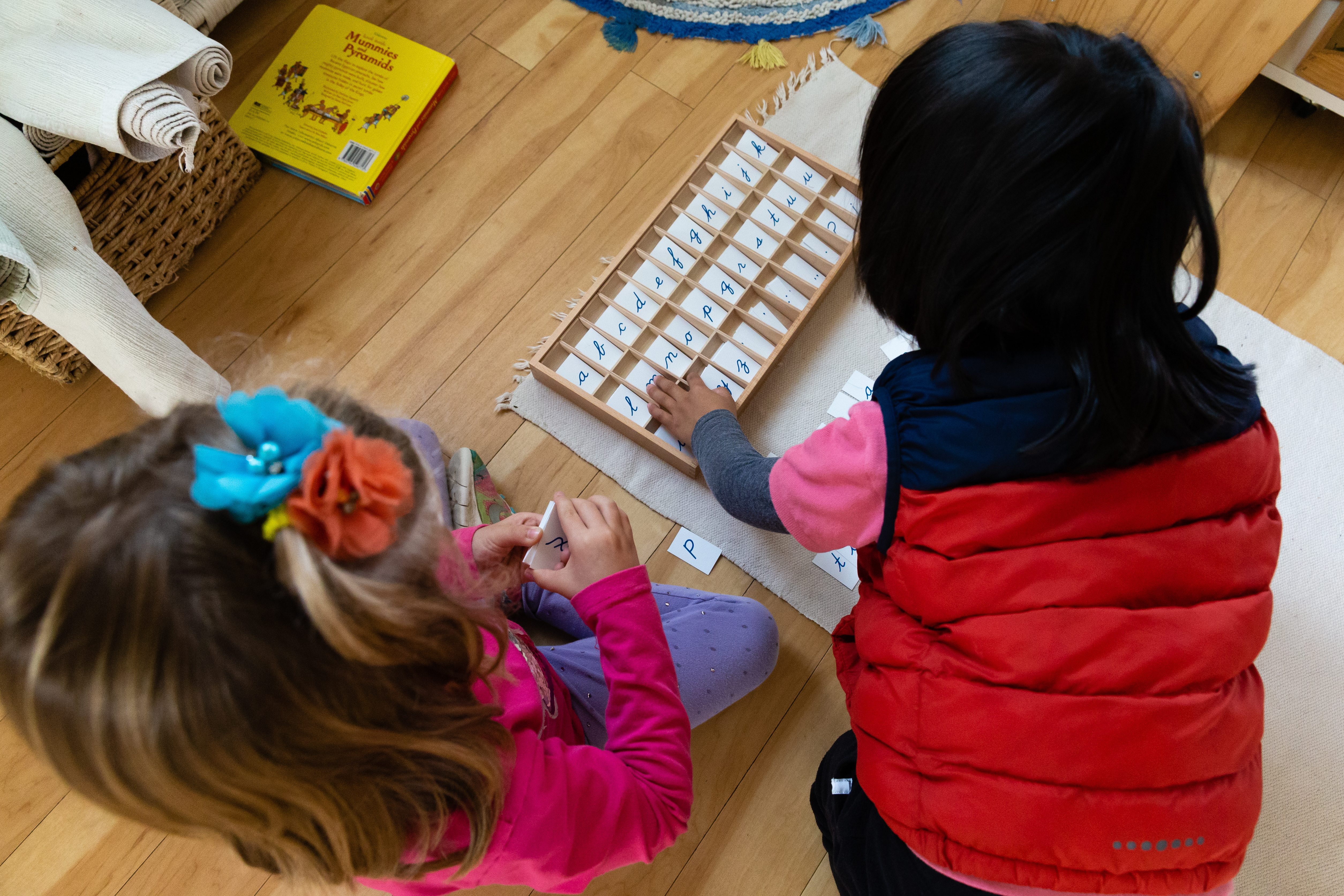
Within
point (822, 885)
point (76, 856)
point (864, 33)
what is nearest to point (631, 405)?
point (822, 885)

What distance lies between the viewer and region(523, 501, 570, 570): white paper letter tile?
2.53ft

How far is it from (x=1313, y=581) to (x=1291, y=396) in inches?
9.9

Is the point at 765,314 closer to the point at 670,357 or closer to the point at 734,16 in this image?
the point at 670,357

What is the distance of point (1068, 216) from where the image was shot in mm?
529

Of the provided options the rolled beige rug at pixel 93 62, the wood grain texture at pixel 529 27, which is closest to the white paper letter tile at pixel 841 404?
the wood grain texture at pixel 529 27

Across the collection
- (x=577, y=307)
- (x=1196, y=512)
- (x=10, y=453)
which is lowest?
(x=10, y=453)

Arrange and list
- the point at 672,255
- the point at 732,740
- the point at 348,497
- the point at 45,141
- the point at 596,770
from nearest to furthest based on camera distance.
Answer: the point at 348,497, the point at 596,770, the point at 45,141, the point at 732,740, the point at 672,255

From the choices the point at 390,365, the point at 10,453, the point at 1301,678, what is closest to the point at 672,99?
the point at 390,365

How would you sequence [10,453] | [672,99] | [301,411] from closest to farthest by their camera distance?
[301,411]
[10,453]
[672,99]

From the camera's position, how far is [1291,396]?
1120 mm

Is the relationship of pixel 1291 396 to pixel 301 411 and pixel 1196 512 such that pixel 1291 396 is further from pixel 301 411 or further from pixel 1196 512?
pixel 301 411

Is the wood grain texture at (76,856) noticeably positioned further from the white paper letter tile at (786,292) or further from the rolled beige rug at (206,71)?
the white paper letter tile at (786,292)

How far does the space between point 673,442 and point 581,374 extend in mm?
148

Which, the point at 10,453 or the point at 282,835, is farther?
the point at 10,453
